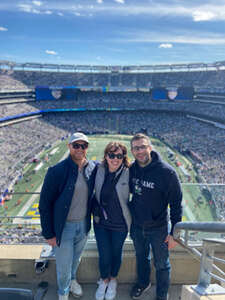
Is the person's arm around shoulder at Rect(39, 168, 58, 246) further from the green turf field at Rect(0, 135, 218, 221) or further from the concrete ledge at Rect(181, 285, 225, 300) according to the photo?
the green turf field at Rect(0, 135, 218, 221)

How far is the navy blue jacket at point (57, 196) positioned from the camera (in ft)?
6.85

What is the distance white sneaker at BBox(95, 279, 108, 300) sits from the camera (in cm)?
235

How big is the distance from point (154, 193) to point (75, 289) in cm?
126

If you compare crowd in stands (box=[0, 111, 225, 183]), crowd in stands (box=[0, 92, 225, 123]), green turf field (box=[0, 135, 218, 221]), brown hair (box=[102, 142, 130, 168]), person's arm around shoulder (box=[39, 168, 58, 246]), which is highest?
brown hair (box=[102, 142, 130, 168])

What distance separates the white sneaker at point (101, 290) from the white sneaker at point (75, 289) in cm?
17

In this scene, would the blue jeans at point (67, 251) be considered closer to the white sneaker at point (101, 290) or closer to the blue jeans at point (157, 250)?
the white sneaker at point (101, 290)

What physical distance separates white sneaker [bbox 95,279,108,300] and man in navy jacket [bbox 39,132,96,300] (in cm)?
30

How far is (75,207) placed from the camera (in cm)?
218

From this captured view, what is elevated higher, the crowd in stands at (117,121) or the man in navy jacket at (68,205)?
the man in navy jacket at (68,205)

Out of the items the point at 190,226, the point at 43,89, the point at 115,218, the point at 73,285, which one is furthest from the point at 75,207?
the point at 43,89

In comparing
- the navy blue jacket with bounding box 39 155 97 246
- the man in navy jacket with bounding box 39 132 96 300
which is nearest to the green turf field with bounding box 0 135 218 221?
the man in navy jacket with bounding box 39 132 96 300

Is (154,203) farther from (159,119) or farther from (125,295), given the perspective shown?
(159,119)

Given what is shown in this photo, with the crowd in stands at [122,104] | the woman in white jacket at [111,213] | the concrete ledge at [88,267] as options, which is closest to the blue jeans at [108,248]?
the woman in white jacket at [111,213]

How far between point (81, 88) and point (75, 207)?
43609mm
